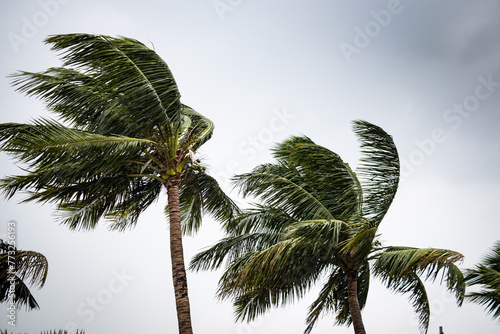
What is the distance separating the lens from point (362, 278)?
13867mm

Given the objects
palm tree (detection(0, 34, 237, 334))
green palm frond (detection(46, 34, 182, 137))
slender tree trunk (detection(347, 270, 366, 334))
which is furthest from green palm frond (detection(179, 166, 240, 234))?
slender tree trunk (detection(347, 270, 366, 334))

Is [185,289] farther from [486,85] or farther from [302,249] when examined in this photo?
[486,85]

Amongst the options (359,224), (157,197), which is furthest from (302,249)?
(157,197)

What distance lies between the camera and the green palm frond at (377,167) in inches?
467

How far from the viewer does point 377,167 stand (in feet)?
39.2

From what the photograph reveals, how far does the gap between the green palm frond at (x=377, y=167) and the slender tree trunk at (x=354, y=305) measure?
161 centimetres

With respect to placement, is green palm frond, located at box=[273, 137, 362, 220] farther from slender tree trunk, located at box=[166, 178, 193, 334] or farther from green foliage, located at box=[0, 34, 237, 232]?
slender tree trunk, located at box=[166, 178, 193, 334]

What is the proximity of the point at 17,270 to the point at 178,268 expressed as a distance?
151 inches

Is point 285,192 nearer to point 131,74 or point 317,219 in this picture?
point 317,219

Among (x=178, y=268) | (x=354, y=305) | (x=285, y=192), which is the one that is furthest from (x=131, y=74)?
(x=354, y=305)

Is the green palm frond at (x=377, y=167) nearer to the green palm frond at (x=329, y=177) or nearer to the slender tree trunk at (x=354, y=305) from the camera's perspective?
the green palm frond at (x=329, y=177)

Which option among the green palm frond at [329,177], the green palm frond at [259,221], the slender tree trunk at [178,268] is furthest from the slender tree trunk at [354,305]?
the slender tree trunk at [178,268]

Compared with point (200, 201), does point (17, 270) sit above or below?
below

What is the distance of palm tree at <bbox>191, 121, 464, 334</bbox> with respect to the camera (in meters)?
11.2
